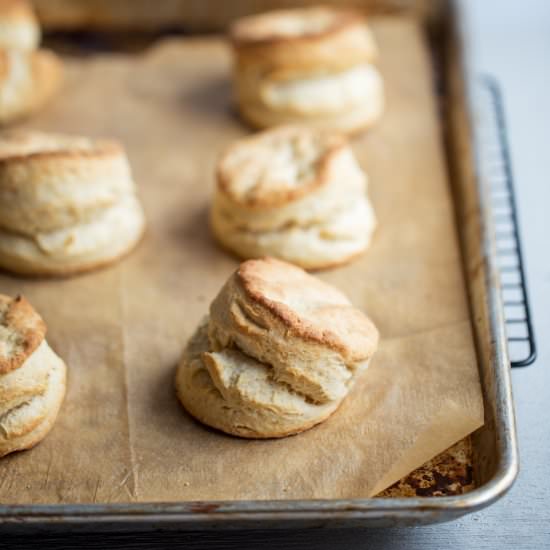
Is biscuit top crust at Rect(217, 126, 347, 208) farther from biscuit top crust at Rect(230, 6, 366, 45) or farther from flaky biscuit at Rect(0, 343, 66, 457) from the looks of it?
flaky biscuit at Rect(0, 343, 66, 457)

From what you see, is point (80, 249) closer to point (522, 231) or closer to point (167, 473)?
point (167, 473)

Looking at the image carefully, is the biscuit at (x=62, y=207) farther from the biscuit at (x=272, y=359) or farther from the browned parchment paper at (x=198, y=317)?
the biscuit at (x=272, y=359)

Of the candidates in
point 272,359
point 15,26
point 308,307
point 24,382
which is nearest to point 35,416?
point 24,382

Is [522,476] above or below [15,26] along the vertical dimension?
below

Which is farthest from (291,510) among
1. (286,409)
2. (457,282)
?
(457,282)

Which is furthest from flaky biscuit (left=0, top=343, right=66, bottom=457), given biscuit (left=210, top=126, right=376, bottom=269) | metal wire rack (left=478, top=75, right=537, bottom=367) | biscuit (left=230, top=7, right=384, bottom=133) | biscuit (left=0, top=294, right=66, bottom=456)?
biscuit (left=230, top=7, right=384, bottom=133)

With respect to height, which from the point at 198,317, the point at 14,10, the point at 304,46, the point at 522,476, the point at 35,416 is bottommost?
the point at 522,476

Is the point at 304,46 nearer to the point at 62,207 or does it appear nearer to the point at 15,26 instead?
the point at 62,207
